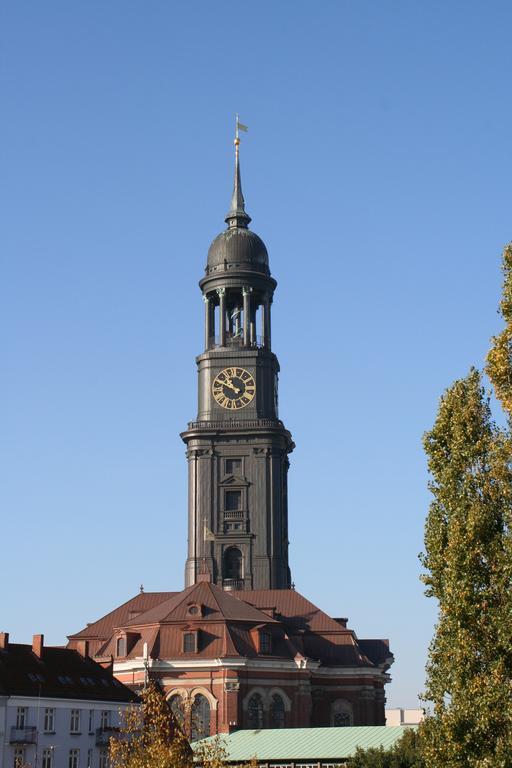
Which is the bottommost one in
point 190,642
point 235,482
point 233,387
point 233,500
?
point 190,642

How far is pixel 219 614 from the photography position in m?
95.2

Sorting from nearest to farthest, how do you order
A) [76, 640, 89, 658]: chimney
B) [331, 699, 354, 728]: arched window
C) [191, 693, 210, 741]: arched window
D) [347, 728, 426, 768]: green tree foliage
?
[347, 728, 426, 768]: green tree foliage
[76, 640, 89, 658]: chimney
[191, 693, 210, 741]: arched window
[331, 699, 354, 728]: arched window

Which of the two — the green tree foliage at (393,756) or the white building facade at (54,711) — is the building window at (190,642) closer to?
the white building facade at (54,711)

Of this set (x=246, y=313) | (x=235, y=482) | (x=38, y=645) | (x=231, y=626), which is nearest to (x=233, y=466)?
(x=235, y=482)

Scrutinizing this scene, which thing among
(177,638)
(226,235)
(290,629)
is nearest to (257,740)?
(177,638)

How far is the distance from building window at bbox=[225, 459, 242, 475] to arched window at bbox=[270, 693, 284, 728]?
2271 centimetres

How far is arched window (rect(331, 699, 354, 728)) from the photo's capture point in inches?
3846

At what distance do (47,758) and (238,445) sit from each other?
42070mm

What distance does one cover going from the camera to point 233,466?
363 ft

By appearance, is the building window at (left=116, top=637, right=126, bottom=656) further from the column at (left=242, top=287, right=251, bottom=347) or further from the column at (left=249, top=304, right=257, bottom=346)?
the column at (left=249, top=304, right=257, bottom=346)

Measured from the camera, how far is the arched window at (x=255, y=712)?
299 feet

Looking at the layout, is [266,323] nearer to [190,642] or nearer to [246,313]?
[246,313]

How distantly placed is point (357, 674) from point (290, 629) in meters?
6.40

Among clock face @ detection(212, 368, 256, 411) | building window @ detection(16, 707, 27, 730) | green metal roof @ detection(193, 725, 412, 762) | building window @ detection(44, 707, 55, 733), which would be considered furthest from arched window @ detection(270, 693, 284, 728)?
clock face @ detection(212, 368, 256, 411)
